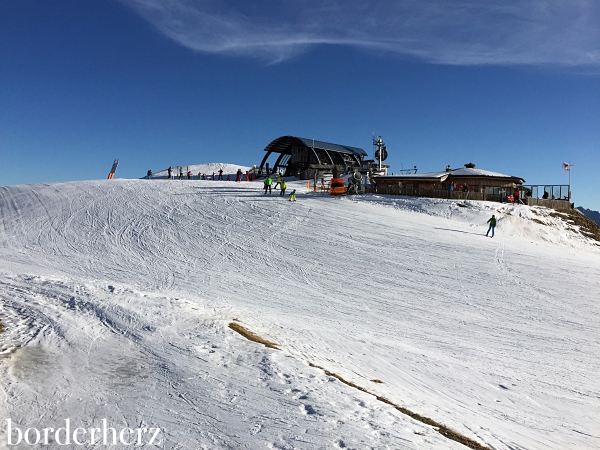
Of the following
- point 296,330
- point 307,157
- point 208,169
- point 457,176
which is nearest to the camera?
point 296,330

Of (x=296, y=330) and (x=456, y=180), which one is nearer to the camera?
(x=296, y=330)

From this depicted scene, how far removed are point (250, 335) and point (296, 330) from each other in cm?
170

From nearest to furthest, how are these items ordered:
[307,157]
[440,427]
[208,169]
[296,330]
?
[440,427] < [296,330] < [307,157] < [208,169]

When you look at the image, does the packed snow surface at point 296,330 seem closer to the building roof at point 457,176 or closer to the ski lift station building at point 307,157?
the building roof at point 457,176

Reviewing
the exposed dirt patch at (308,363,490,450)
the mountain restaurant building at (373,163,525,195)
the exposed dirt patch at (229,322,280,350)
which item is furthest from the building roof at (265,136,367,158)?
the exposed dirt patch at (308,363,490,450)

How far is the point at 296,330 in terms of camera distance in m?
11.2

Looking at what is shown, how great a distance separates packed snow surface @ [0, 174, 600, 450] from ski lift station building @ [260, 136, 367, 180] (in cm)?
2715

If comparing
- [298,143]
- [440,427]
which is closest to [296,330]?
[440,427]

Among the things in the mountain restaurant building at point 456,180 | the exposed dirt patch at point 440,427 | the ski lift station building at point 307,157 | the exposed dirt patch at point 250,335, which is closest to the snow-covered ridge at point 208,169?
the ski lift station building at point 307,157

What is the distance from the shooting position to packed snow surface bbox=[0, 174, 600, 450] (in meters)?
6.58

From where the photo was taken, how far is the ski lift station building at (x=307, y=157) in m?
52.1

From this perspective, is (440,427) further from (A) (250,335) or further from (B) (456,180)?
(B) (456,180)

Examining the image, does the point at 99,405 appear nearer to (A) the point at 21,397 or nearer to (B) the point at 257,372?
(A) the point at 21,397

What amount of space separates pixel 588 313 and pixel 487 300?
10.5 ft
